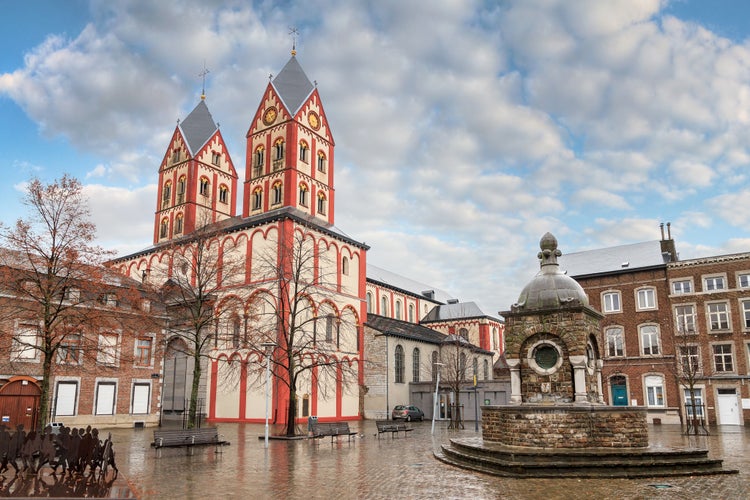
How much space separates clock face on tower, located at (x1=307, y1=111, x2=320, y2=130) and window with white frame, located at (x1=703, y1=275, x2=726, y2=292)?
3308 cm

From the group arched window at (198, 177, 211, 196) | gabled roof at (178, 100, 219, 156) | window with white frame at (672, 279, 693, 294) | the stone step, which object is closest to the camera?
the stone step

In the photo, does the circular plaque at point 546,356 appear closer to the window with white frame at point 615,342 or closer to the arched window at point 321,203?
the window with white frame at point 615,342

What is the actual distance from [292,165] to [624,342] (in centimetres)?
2914

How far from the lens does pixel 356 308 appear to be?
49.3 meters

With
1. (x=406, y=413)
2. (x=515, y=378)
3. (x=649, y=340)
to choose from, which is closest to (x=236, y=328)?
(x=406, y=413)

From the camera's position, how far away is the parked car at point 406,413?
147 feet

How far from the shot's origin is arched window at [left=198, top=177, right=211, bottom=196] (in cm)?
5606

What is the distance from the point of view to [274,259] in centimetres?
3759

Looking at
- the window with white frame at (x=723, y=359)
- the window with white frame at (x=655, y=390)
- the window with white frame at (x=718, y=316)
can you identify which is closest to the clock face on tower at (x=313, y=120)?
the window with white frame at (x=655, y=390)

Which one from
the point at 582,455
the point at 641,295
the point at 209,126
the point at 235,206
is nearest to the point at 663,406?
the point at 641,295

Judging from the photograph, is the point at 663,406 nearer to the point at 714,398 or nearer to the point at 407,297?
the point at 714,398

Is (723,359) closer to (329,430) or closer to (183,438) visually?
(329,430)

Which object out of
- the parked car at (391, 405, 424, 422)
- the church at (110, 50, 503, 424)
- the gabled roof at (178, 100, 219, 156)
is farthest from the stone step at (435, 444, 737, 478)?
the gabled roof at (178, 100, 219, 156)

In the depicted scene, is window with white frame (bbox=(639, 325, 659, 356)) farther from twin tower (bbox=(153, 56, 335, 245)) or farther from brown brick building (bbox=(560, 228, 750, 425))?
twin tower (bbox=(153, 56, 335, 245))
